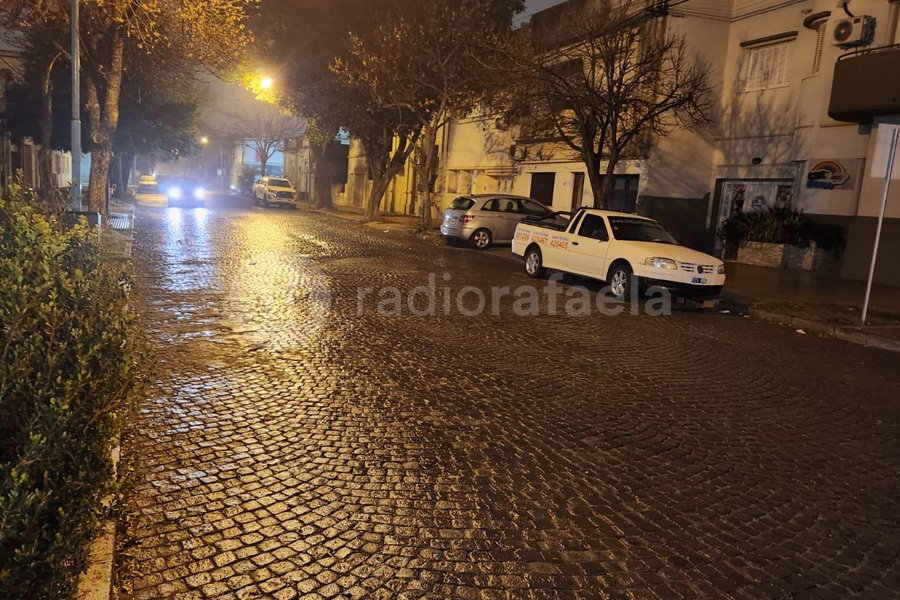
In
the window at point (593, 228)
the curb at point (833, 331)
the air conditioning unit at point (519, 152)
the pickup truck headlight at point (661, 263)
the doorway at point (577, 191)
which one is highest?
the air conditioning unit at point (519, 152)

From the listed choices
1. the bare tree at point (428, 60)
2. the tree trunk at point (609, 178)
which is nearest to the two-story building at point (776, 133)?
the bare tree at point (428, 60)

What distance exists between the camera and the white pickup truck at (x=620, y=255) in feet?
38.1

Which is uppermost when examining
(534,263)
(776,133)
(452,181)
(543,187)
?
(776,133)

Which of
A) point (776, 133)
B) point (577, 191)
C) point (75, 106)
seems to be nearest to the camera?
point (75, 106)

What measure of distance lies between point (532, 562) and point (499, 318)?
21.3ft

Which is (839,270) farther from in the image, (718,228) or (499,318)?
(499,318)

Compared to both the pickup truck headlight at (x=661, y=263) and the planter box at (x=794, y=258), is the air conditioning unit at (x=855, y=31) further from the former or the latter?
the pickup truck headlight at (x=661, y=263)

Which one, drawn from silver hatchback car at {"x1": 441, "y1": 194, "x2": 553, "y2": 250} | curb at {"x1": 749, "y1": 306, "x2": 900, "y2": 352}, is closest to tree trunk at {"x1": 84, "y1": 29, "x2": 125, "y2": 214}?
silver hatchback car at {"x1": 441, "y1": 194, "x2": 553, "y2": 250}

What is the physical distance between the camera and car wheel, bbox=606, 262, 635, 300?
39.7 ft

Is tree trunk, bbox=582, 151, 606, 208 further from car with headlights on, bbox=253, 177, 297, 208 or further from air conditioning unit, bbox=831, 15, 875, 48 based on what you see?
car with headlights on, bbox=253, 177, 297, 208

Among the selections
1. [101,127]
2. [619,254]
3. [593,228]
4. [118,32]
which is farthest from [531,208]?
[101,127]

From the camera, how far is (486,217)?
20.7 meters

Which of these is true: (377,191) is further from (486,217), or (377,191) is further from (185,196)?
(185,196)

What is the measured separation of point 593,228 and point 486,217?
25.6 feet
